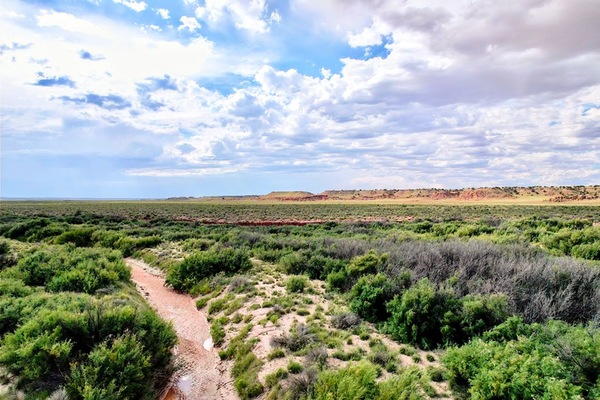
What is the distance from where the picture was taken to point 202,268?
16.6 metres

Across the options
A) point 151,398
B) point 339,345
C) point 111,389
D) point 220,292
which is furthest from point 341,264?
point 111,389

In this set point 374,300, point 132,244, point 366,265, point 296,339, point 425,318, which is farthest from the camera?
point 132,244

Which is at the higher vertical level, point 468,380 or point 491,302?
point 491,302

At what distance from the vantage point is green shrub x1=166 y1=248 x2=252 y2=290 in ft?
52.9

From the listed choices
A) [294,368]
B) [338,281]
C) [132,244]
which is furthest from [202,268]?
[132,244]

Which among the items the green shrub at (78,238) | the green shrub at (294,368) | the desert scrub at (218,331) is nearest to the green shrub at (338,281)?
the desert scrub at (218,331)

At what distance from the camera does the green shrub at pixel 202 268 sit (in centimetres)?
1612

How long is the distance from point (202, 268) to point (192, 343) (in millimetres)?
5875

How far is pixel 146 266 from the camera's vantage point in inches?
810

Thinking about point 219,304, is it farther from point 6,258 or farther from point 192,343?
point 6,258

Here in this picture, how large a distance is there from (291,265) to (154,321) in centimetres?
729

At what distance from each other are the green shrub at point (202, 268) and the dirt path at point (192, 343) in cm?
53

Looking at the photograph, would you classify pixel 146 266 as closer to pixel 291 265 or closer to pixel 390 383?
pixel 291 265

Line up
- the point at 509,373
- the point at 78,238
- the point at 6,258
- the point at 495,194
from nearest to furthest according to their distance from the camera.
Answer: the point at 509,373
the point at 6,258
the point at 78,238
the point at 495,194
